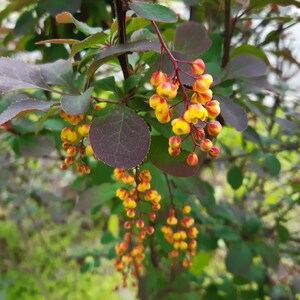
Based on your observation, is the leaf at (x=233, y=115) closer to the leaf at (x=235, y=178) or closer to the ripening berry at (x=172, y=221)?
the ripening berry at (x=172, y=221)

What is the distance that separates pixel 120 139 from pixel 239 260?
2.48 feet

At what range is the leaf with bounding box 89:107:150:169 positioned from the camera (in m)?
0.39

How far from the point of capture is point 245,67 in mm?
629

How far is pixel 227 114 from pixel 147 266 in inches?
29.6

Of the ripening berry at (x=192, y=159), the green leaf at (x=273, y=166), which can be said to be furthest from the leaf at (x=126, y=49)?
the green leaf at (x=273, y=166)

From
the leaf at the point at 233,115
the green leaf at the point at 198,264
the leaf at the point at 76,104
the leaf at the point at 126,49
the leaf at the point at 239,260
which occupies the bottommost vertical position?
the green leaf at the point at 198,264

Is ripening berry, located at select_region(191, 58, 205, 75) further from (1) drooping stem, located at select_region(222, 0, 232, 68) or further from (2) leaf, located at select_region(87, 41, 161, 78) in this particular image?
(1) drooping stem, located at select_region(222, 0, 232, 68)

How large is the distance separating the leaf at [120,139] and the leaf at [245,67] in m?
0.29

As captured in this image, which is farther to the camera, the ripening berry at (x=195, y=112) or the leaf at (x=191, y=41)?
the leaf at (x=191, y=41)

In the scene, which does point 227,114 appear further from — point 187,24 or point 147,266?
point 147,266

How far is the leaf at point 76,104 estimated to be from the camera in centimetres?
39

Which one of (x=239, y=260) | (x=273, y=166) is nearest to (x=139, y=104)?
(x=273, y=166)

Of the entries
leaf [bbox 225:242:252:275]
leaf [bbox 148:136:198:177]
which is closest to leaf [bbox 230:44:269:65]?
leaf [bbox 148:136:198:177]

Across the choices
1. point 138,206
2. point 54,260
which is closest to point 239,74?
point 138,206
